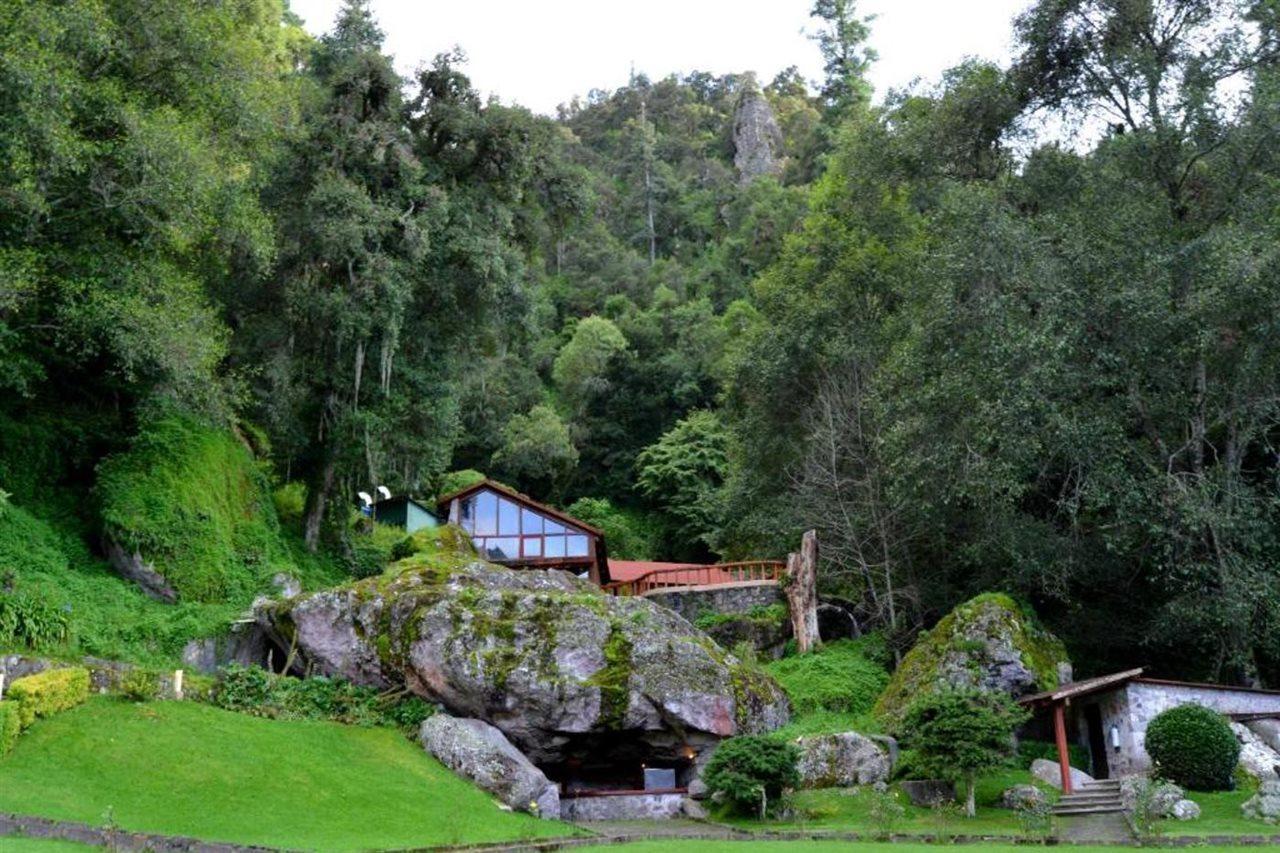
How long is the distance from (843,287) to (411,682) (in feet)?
63.3

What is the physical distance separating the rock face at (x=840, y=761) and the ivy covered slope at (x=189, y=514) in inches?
552

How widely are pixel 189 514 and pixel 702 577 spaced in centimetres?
1695

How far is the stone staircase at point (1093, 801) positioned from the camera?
20.8m

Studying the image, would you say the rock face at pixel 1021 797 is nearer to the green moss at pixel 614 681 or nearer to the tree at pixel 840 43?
the green moss at pixel 614 681

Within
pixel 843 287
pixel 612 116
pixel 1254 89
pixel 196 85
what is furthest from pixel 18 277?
pixel 612 116

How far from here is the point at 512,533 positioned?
1428 inches

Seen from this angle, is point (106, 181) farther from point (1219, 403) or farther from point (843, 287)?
point (1219, 403)

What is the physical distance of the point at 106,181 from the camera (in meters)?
23.7

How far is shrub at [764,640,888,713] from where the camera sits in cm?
2672

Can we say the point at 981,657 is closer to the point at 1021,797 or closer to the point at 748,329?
the point at 1021,797

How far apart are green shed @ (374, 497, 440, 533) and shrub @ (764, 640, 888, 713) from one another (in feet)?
50.0

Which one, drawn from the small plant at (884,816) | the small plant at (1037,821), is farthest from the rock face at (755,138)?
the small plant at (1037,821)

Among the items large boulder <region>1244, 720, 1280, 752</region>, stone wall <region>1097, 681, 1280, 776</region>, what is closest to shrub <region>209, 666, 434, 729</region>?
stone wall <region>1097, 681, 1280, 776</region>

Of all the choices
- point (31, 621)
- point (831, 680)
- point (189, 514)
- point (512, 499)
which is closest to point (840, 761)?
point (831, 680)
